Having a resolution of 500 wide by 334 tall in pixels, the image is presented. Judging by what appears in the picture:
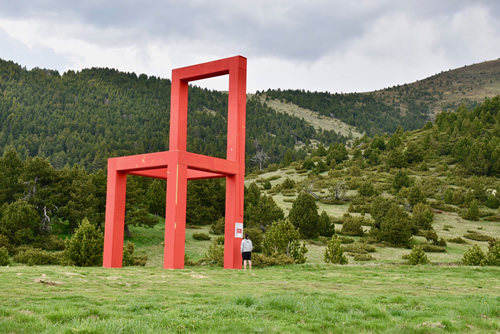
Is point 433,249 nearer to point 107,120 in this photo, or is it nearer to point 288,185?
point 288,185

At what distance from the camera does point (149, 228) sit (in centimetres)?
3572

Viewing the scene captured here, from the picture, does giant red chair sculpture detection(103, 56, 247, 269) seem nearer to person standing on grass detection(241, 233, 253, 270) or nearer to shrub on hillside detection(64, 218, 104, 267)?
person standing on grass detection(241, 233, 253, 270)

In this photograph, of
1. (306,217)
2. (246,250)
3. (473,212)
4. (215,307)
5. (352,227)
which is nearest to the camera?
(215,307)

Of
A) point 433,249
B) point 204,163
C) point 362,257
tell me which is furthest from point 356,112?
point 204,163

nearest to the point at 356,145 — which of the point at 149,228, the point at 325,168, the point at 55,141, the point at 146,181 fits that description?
the point at 325,168

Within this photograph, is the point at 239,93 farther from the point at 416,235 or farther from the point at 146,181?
the point at 146,181

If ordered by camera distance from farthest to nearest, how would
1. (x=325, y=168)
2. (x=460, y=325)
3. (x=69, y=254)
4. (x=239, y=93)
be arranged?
(x=325, y=168) < (x=69, y=254) < (x=239, y=93) < (x=460, y=325)

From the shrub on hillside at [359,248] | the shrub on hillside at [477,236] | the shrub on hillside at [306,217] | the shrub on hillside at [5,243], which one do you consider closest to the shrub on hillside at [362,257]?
the shrub on hillside at [359,248]

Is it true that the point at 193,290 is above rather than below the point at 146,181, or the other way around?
below

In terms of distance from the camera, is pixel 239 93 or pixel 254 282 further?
pixel 239 93

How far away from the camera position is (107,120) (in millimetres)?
118438

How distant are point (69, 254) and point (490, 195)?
37.7m

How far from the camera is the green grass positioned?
580cm

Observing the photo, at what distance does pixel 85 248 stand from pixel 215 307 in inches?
563
